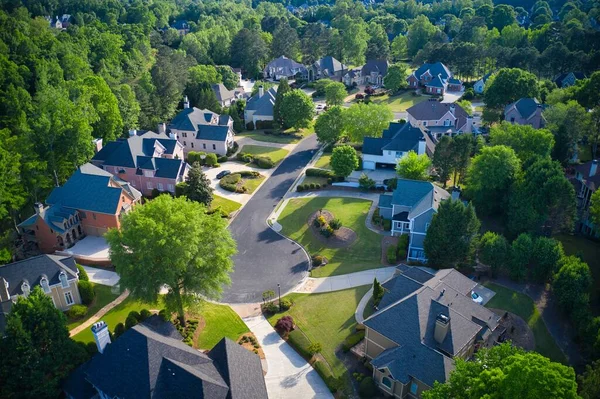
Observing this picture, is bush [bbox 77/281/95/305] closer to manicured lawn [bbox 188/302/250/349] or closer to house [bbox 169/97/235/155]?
manicured lawn [bbox 188/302/250/349]

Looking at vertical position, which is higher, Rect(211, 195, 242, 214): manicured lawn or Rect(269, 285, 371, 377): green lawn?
Rect(211, 195, 242, 214): manicured lawn

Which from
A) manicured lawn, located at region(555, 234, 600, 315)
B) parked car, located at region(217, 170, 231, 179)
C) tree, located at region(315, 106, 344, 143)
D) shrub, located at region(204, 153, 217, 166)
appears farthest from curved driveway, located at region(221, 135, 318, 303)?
manicured lawn, located at region(555, 234, 600, 315)

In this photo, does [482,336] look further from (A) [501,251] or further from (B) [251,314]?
(B) [251,314]

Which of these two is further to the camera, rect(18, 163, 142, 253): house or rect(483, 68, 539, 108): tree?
rect(483, 68, 539, 108): tree

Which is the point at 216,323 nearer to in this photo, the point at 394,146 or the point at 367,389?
the point at 367,389

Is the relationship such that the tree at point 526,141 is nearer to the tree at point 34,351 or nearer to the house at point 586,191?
the house at point 586,191

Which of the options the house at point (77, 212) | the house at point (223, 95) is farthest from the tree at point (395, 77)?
the house at point (77, 212)
